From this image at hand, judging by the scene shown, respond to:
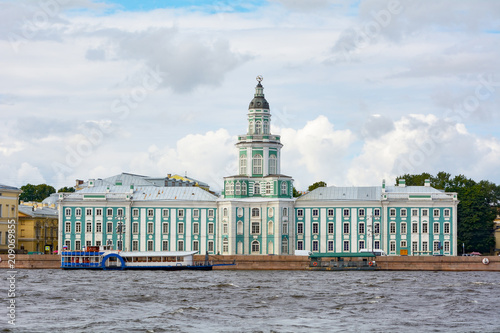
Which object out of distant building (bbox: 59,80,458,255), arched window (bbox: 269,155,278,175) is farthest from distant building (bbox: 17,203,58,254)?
arched window (bbox: 269,155,278,175)

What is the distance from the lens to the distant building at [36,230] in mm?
138500

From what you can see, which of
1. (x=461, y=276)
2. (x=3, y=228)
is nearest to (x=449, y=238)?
(x=461, y=276)

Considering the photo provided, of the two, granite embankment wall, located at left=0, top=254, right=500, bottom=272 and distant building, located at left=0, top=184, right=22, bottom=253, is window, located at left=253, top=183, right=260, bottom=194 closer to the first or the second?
granite embankment wall, located at left=0, top=254, right=500, bottom=272

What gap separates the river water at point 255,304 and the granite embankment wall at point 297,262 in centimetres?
1520

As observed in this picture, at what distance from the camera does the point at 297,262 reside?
111 meters

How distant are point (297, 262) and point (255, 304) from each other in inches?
1829

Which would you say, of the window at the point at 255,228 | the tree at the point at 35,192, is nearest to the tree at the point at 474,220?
the window at the point at 255,228

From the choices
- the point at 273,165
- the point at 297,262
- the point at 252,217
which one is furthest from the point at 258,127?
the point at 297,262

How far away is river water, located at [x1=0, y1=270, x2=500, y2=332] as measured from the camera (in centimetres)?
5450

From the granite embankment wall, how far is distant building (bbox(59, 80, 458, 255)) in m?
9.99

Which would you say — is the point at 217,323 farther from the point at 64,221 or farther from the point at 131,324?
the point at 64,221

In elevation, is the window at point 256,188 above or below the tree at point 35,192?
below

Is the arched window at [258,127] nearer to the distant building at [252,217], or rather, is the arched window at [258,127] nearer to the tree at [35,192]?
the distant building at [252,217]

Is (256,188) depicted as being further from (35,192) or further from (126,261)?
(35,192)
